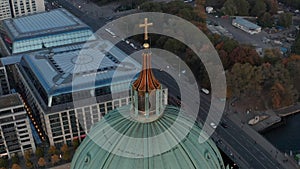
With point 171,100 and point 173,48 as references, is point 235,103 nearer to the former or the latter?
point 171,100

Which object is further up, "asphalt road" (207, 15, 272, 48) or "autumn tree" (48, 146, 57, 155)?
"asphalt road" (207, 15, 272, 48)

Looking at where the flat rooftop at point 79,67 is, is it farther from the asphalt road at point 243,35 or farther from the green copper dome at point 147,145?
the asphalt road at point 243,35

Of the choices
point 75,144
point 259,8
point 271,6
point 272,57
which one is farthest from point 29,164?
point 271,6

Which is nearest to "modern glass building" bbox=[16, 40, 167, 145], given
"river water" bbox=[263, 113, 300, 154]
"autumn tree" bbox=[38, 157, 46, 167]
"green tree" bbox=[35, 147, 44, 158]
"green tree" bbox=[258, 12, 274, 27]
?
"green tree" bbox=[35, 147, 44, 158]

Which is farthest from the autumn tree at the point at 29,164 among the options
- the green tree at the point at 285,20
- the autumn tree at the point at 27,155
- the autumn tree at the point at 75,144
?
Result: the green tree at the point at 285,20

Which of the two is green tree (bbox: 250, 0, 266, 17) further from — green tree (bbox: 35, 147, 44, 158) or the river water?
green tree (bbox: 35, 147, 44, 158)

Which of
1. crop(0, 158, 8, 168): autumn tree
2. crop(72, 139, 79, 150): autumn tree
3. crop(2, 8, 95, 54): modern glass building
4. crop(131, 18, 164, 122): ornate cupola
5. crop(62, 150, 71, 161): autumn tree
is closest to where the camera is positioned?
crop(131, 18, 164, 122): ornate cupola

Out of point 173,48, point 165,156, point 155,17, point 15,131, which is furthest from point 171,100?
point 165,156
